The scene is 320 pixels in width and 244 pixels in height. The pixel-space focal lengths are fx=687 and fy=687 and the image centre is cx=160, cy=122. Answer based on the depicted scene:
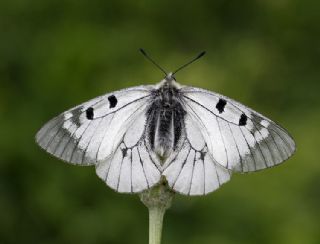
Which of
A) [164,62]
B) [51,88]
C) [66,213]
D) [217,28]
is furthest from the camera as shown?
[217,28]

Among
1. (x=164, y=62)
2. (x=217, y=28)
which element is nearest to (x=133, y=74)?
(x=164, y=62)

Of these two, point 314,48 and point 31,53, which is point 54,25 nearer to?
point 31,53

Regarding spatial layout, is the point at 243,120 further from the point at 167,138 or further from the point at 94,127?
the point at 94,127

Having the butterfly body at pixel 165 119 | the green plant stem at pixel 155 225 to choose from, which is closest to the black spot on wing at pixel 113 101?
the butterfly body at pixel 165 119

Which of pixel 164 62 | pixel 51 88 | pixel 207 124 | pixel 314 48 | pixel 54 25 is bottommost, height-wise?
pixel 207 124

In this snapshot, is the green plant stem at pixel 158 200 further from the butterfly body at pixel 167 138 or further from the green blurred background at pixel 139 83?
the green blurred background at pixel 139 83

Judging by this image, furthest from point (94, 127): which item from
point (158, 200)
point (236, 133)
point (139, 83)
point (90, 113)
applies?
point (139, 83)

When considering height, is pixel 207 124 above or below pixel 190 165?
above

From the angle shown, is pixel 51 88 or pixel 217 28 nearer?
pixel 51 88
